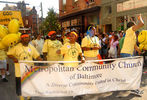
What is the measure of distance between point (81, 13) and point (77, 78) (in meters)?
18.1

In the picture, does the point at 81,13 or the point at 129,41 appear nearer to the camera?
the point at 129,41

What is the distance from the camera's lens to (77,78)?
3484 millimetres

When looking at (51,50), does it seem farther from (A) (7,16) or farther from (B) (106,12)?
(B) (106,12)

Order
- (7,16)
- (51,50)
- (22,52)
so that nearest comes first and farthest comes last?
(22,52) → (51,50) → (7,16)

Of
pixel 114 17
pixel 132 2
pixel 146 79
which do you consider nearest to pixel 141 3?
pixel 132 2

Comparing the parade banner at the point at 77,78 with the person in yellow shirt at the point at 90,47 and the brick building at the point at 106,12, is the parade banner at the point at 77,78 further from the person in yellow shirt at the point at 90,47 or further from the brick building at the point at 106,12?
the brick building at the point at 106,12

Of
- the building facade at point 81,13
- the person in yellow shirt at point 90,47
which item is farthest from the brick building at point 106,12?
the person in yellow shirt at point 90,47

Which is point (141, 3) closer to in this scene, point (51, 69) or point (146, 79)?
point (146, 79)

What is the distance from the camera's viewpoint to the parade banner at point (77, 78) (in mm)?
3377

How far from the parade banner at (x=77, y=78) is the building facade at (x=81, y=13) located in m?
11.3

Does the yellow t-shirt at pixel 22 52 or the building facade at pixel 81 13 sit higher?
the building facade at pixel 81 13

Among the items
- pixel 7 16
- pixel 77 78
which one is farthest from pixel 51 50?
pixel 7 16

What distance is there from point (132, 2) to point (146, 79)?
9.73 meters

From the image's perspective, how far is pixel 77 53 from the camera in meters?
4.05
